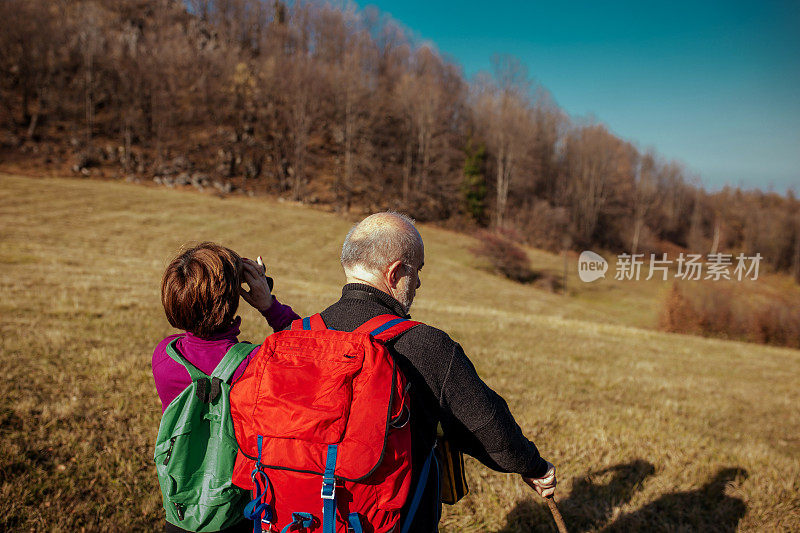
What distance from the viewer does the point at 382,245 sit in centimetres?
211

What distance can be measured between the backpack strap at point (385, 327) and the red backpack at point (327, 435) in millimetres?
80

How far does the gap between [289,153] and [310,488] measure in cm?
5886

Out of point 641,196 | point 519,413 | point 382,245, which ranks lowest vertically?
point 519,413

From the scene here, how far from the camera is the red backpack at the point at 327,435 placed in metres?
1.63

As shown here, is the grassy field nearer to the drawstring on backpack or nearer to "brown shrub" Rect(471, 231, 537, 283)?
the drawstring on backpack

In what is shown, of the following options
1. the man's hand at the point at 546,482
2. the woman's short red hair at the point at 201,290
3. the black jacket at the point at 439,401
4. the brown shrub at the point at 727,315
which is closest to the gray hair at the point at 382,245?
the black jacket at the point at 439,401

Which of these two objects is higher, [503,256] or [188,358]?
[188,358]

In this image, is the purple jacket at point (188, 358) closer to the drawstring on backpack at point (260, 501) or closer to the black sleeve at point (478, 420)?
the drawstring on backpack at point (260, 501)

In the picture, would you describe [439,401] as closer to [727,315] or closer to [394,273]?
[394,273]

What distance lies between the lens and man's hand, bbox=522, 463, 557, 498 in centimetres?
222

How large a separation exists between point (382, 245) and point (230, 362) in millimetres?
875

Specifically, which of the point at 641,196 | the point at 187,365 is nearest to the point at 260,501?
the point at 187,365

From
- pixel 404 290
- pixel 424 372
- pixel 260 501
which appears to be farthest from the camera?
pixel 404 290

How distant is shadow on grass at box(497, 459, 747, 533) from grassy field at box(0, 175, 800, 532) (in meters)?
0.02
